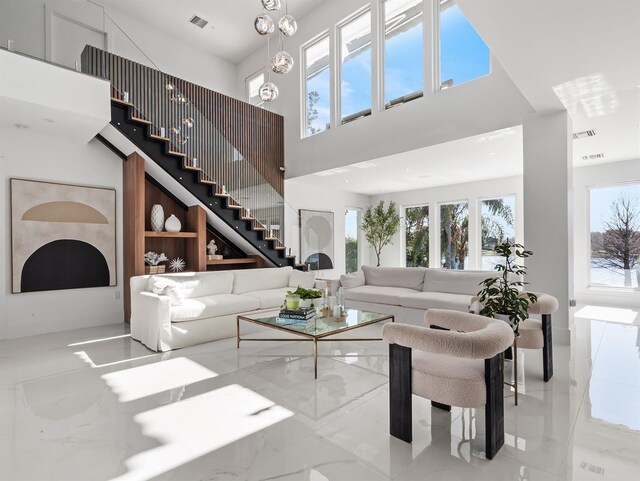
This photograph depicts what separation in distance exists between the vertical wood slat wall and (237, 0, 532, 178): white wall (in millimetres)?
506

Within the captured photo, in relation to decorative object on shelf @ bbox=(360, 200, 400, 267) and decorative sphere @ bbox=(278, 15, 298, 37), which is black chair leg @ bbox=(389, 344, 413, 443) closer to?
decorative sphere @ bbox=(278, 15, 298, 37)

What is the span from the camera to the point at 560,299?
428 centimetres

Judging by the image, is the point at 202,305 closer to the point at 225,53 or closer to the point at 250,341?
the point at 250,341

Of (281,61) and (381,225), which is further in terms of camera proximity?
(381,225)

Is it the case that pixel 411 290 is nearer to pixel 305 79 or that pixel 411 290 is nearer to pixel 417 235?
pixel 417 235

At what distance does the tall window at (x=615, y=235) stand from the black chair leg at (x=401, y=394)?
7.25 meters

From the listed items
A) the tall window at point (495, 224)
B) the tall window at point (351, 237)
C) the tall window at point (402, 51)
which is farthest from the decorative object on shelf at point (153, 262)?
the tall window at point (495, 224)

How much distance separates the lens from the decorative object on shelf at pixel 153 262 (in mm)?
5648

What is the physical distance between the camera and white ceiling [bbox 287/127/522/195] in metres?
5.43

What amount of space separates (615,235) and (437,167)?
3.95 m

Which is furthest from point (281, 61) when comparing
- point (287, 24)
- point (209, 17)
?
point (209, 17)

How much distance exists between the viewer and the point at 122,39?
7051 millimetres

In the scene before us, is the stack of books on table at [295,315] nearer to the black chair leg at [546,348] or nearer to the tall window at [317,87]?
the black chair leg at [546,348]

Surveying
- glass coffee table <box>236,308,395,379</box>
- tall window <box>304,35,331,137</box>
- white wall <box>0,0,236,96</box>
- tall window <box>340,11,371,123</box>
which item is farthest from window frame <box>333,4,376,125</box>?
glass coffee table <box>236,308,395,379</box>
